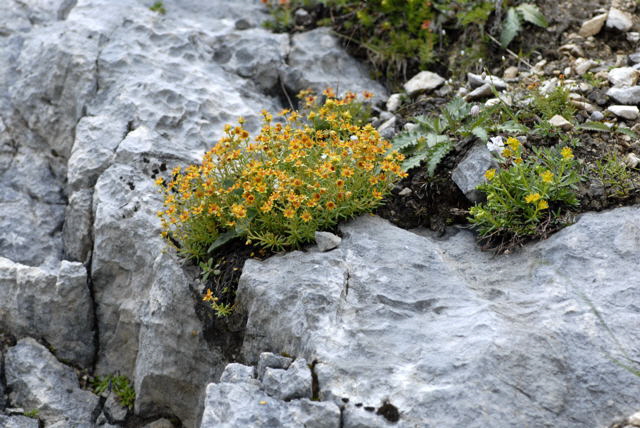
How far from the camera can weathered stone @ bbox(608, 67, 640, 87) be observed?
17.8 feet

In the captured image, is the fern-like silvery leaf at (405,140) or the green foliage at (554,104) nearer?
the green foliage at (554,104)

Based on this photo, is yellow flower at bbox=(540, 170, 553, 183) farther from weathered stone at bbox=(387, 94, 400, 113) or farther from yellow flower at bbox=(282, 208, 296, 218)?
weathered stone at bbox=(387, 94, 400, 113)

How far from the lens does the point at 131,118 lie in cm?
589

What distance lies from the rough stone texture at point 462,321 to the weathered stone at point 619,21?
2.46 meters

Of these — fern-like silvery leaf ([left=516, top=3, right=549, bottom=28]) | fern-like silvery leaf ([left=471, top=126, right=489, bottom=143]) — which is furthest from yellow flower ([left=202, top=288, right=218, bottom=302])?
fern-like silvery leaf ([left=516, top=3, right=549, bottom=28])

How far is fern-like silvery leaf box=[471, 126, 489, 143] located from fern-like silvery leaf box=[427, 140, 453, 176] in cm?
21

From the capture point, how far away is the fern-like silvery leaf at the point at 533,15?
6.19 meters

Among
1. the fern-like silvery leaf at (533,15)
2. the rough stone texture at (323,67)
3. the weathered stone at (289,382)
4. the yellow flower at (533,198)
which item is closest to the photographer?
the weathered stone at (289,382)

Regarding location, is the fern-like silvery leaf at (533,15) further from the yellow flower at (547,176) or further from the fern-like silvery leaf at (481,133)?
the yellow flower at (547,176)

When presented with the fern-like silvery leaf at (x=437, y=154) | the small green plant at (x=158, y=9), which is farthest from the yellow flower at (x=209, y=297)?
the small green plant at (x=158, y=9)

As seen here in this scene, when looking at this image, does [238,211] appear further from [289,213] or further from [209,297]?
[209,297]

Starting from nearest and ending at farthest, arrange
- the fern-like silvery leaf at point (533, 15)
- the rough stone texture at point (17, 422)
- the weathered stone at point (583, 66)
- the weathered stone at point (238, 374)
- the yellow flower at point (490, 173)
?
the weathered stone at point (238, 374)
the yellow flower at point (490, 173)
the rough stone texture at point (17, 422)
the weathered stone at point (583, 66)
the fern-like silvery leaf at point (533, 15)

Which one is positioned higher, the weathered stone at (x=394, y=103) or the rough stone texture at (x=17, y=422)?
the weathered stone at (x=394, y=103)

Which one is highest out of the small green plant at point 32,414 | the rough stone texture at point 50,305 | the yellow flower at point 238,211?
the yellow flower at point 238,211
